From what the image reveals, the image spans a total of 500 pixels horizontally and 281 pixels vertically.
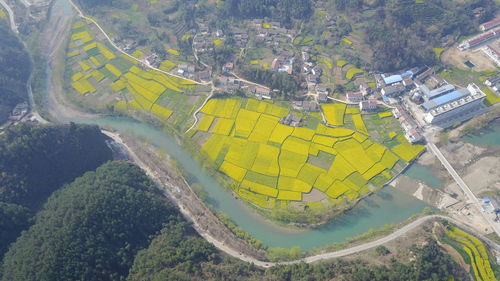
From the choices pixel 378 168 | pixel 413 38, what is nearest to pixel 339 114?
pixel 378 168

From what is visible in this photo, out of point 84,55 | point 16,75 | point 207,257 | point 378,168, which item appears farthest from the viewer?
point 84,55

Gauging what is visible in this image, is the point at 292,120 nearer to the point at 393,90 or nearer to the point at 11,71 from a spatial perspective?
the point at 393,90

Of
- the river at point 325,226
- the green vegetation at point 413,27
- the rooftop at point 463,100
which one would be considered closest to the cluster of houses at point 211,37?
the green vegetation at point 413,27

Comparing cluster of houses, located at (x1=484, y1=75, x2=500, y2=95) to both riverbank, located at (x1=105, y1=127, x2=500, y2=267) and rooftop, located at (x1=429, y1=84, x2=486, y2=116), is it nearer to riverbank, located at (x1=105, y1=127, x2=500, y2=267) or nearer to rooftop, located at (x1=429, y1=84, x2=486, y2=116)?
rooftop, located at (x1=429, y1=84, x2=486, y2=116)

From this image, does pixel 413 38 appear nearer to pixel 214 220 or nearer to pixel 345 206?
pixel 345 206

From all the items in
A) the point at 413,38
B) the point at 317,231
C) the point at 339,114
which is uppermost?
the point at 413,38

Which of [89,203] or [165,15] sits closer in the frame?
[89,203]

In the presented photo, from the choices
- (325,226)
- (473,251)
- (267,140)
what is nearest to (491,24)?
(473,251)
